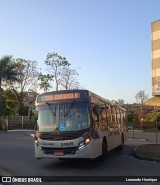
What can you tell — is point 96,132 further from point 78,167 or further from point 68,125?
point 78,167

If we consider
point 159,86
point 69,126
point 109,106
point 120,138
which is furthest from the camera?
point 159,86

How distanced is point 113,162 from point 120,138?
5033mm

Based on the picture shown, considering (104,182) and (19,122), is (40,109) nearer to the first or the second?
(104,182)

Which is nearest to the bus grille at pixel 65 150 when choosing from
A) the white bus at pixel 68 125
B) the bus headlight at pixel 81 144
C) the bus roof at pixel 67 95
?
the white bus at pixel 68 125

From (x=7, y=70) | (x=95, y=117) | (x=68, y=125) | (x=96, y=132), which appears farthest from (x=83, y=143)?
(x=7, y=70)

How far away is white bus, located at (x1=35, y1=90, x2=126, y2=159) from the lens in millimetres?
12242

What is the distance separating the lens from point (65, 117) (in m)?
12.6

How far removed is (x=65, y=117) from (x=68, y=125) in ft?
1.05

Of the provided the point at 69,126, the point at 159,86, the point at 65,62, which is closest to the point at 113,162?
the point at 69,126

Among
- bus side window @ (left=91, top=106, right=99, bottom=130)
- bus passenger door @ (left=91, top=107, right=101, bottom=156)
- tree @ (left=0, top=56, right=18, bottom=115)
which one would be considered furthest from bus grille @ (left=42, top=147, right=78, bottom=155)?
tree @ (left=0, top=56, right=18, bottom=115)

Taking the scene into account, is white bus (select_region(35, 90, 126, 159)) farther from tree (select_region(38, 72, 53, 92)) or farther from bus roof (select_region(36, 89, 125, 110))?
tree (select_region(38, 72, 53, 92))

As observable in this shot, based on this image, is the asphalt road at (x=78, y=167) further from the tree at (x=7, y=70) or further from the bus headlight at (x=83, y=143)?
the tree at (x=7, y=70)

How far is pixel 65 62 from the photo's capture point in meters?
60.3

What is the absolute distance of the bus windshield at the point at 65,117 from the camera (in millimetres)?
12500
